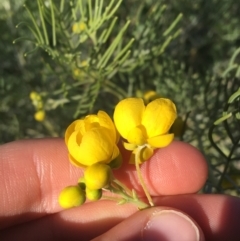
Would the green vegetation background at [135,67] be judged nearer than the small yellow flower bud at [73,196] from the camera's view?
No

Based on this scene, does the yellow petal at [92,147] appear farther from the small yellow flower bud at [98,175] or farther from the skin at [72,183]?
the skin at [72,183]

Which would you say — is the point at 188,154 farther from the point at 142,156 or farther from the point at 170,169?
the point at 142,156

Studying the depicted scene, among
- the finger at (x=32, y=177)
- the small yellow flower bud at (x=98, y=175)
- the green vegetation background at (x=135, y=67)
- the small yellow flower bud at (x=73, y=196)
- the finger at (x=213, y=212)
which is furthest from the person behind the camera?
the green vegetation background at (x=135, y=67)

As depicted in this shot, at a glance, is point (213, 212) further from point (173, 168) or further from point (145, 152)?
point (145, 152)

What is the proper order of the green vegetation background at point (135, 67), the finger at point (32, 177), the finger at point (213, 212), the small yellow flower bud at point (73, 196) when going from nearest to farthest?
the small yellow flower bud at point (73, 196) → the finger at point (213, 212) → the finger at point (32, 177) → the green vegetation background at point (135, 67)

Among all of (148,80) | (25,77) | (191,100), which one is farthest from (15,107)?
(191,100)

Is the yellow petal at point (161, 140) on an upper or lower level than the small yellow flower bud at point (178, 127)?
upper

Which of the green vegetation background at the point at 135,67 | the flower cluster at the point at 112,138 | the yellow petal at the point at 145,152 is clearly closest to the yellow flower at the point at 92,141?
the flower cluster at the point at 112,138

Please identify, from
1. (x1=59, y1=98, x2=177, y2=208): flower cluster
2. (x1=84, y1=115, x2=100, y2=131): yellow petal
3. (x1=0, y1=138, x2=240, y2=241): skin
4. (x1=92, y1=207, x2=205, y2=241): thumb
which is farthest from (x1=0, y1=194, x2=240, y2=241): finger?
(x1=84, y1=115, x2=100, y2=131): yellow petal

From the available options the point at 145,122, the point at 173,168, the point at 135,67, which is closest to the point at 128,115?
the point at 145,122
